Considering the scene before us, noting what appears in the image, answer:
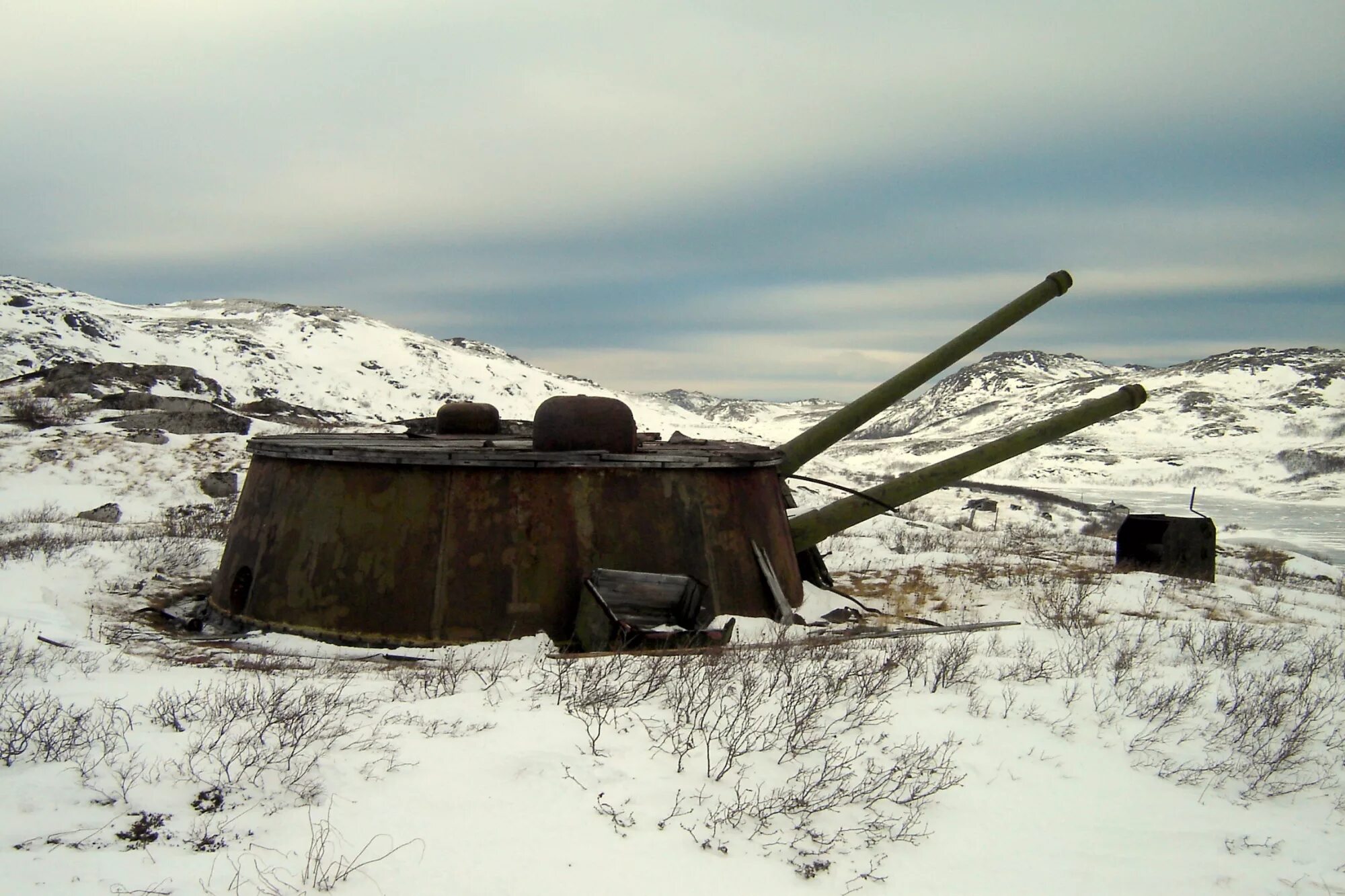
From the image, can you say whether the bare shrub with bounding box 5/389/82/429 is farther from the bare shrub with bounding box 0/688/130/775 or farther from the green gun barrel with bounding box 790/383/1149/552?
the bare shrub with bounding box 0/688/130/775

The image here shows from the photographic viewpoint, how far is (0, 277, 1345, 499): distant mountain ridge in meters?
37.3

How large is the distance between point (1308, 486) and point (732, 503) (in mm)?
38024

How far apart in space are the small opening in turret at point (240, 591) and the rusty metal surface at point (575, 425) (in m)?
2.39

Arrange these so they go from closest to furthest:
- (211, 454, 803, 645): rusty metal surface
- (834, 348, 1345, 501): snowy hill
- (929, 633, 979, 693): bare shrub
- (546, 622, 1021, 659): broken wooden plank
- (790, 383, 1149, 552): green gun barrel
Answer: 1. (929, 633, 979, 693): bare shrub
2. (546, 622, 1021, 659): broken wooden plank
3. (211, 454, 803, 645): rusty metal surface
4. (790, 383, 1149, 552): green gun barrel
5. (834, 348, 1345, 501): snowy hill

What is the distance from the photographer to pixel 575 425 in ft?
21.9

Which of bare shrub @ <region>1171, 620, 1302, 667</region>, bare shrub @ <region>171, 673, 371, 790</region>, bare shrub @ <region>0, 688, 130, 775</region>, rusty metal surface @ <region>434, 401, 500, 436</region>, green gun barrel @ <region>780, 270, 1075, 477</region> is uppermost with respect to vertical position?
green gun barrel @ <region>780, 270, 1075, 477</region>

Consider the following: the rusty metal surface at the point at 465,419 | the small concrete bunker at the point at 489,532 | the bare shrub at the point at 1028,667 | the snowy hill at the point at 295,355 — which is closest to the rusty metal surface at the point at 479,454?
the small concrete bunker at the point at 489,532

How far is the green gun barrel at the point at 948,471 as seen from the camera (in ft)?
26.2

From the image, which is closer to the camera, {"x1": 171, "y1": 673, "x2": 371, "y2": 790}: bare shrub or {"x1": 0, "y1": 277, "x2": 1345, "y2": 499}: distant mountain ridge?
{"x1": 171, "y1": 673, "x2": 371, "y2": 790}: bare shrub

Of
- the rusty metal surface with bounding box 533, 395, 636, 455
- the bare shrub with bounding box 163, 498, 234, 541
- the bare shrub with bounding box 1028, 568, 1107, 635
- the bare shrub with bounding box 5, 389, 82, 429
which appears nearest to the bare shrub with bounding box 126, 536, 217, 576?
the bare shrub with bounding box 163, 498, 234, 541

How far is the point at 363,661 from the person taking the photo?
5.75 m

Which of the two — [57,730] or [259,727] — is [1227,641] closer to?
[259,727]

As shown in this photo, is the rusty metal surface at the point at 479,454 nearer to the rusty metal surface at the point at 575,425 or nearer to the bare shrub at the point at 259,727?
the rusty metal surface at the point at 575,425

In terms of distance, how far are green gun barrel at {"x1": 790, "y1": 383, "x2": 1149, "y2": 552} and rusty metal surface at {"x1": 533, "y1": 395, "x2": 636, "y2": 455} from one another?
2.21m
